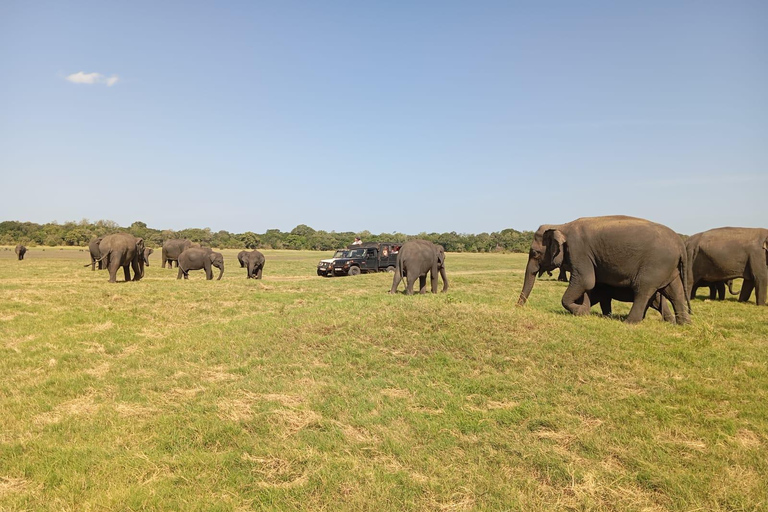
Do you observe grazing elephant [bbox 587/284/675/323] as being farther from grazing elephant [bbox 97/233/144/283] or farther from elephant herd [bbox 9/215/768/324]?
grazing elephant [bbox 97/233/144/283]

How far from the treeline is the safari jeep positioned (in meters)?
57.3

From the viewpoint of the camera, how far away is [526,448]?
17.2 ft

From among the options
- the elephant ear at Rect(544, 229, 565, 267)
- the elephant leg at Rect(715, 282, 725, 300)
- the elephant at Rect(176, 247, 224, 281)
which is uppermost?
the elephant ear at Rect(544, 229, 565, 267)

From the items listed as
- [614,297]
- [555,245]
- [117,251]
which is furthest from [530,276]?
[117,251]

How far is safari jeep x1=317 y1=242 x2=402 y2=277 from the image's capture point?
31734mm

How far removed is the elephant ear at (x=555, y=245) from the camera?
11.3 meters

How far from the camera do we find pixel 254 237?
110438 millimetres

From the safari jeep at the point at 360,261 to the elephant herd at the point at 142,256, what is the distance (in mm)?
4876

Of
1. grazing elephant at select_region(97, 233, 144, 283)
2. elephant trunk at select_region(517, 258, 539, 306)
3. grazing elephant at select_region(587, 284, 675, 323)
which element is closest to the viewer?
grazing elephant at select_region(587, 284, 675, 323)

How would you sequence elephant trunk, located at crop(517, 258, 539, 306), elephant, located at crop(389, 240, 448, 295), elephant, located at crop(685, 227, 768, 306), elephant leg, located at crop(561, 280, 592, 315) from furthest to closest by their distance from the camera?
1. elephant, located at crop(389, 240, 448, 295)
2. elephant, located at crop(685, 227, 768, 306)
3. elephant trunk, located at crop(517, 258, 539, 306)
4. elephant leg, located at crop(561, 280, 592, 315)

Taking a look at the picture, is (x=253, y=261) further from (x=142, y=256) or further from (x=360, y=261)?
(x=360, y=261)

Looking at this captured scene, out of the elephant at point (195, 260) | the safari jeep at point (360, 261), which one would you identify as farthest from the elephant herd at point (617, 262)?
the elephant at point (195, 260)

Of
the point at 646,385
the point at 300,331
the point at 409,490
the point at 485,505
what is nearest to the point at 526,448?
the point at 485,505

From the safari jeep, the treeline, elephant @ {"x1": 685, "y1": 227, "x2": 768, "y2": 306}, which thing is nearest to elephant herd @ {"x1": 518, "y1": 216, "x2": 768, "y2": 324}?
elephant @ {"x1": 685, "y1": 227, "x2": 768, "y2": 306}
